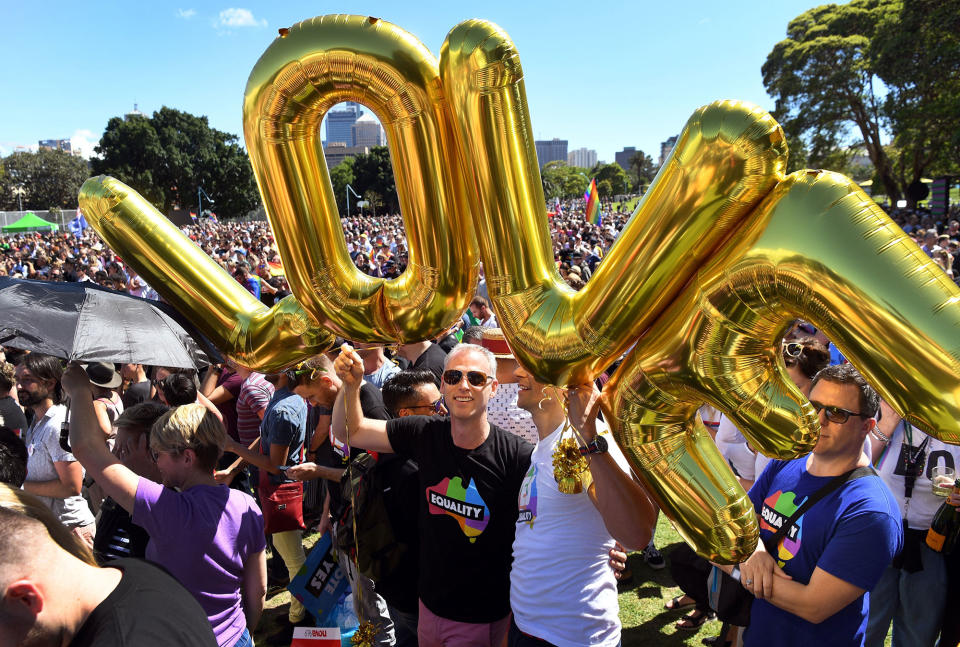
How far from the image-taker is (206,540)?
2.32 metres

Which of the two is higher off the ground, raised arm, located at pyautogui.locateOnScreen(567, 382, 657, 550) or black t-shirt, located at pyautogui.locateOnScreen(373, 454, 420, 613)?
raised arm, located at pyautogui.locateOnScreen(567, 382, 657, 550)

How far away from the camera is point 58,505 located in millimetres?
3377

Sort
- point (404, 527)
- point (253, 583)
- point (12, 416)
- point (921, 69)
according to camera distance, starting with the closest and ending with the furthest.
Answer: point (253, 583) < point (404, 527) < point (12, 416) < point (921, 69)

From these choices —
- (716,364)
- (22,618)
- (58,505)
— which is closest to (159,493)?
(22,618)

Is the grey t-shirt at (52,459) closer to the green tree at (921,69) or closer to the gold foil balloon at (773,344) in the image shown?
the gold foil balloon at (773,344)

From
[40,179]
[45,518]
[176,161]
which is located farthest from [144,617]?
[40,179]

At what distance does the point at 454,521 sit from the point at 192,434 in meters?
1.13

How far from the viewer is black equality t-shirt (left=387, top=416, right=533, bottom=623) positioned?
8.30 feet

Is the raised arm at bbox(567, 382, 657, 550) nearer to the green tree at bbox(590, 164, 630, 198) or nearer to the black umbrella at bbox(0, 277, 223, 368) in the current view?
the black umbrella at bbox(0, 277, 223, 368)

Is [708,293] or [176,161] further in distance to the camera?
[176,161]

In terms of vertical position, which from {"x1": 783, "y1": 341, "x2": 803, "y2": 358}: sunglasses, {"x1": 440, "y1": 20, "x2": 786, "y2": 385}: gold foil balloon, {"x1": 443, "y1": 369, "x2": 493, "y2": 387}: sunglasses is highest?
{"x1": 440, "y1": 20, "x2": 786, "y2": 385}: gold foil balloon

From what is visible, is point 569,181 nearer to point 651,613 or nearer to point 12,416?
point 651,613

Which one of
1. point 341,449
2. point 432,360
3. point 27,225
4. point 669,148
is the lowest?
point 341,449

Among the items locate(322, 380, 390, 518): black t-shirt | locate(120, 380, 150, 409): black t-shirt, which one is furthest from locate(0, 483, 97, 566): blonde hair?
locate(120, 380, 150, 409): black t-shirt
